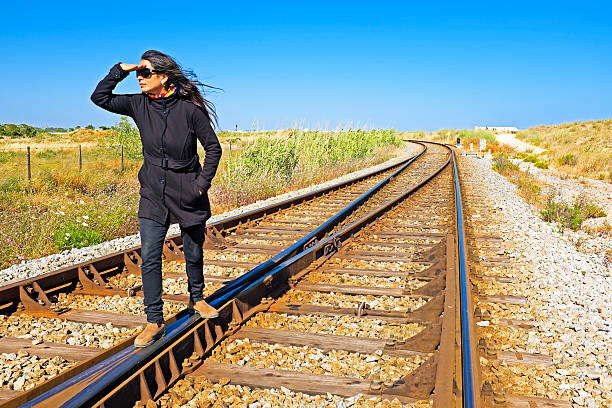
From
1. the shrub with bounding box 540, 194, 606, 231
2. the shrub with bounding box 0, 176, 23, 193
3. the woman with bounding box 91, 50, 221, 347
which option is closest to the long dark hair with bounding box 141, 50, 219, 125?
the woman with bounding box 91, 50, 221, 347

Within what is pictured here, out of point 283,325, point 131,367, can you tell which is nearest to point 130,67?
point 131,367

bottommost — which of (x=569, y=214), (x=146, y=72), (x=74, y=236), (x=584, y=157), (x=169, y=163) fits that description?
(x=74, y=236)

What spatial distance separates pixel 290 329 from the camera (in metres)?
4.01

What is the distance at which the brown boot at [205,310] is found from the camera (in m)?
3.63

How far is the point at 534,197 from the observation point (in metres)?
13.4

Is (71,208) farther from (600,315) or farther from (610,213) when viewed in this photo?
(610,213)

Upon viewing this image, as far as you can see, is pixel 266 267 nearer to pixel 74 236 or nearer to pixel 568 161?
pixel 74 236

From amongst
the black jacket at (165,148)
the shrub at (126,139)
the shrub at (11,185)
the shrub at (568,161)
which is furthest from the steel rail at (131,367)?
the shrub at (568,161)

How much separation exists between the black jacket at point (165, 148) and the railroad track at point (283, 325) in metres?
0.85

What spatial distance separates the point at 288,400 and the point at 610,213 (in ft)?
37.2

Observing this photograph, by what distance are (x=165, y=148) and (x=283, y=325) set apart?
1.70 metres

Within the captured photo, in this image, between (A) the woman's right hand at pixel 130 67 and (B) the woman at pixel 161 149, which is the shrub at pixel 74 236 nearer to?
(B) the woman at pixel 161 149

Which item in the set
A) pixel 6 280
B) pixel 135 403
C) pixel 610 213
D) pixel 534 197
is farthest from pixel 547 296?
pixel 534 197

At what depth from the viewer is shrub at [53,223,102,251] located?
727cm
